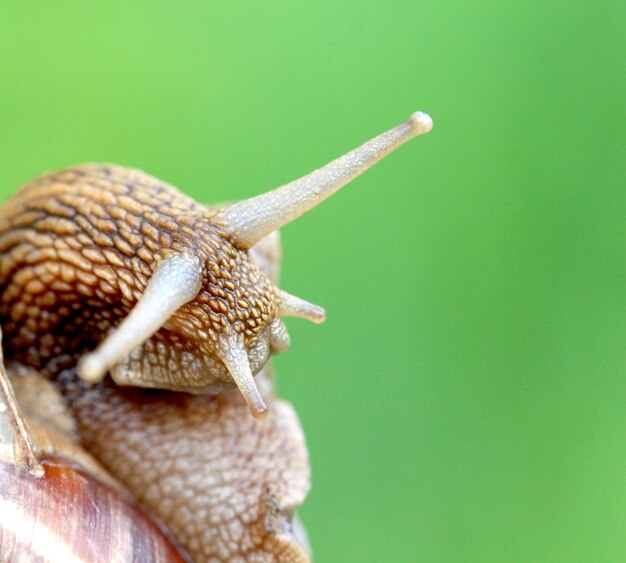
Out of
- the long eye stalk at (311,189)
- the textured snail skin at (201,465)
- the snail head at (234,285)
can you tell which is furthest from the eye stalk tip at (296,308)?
the textured snail skin at (201,465)

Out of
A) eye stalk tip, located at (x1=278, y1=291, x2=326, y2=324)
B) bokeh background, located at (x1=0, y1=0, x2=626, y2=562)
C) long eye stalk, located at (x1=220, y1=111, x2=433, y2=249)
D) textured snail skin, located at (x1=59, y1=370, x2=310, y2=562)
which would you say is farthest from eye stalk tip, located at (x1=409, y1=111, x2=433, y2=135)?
bokeh background, located at (x1=0, y1=0, x2=626, y2=562)

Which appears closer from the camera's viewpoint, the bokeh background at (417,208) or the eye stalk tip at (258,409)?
the eye stalk tip at (258,409)

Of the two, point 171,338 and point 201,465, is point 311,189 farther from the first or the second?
point 201,465

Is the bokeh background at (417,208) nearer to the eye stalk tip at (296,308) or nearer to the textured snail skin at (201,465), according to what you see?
the textured snail skin at (201,465)

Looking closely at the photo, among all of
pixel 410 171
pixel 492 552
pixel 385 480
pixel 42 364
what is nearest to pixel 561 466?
pixel 492 552

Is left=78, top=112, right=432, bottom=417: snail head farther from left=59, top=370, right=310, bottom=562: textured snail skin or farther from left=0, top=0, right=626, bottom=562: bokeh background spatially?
left=0, top=0, right=626, bottom=562: bokeh background

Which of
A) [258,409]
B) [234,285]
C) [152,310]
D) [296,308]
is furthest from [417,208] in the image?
[152,310]
